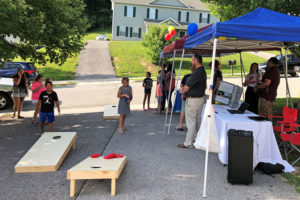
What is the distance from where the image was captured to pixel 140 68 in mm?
26484

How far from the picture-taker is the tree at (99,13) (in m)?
65.9

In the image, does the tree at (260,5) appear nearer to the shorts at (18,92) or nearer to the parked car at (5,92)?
the shorts at (18,92)

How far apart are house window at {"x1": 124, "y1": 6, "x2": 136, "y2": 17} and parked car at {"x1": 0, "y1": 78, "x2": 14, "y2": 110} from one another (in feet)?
113

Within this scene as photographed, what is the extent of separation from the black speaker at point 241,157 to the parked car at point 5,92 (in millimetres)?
10362

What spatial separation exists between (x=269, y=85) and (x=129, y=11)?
39.8 m

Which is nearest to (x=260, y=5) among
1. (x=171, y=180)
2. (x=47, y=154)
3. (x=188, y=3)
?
(x=171, y=180)

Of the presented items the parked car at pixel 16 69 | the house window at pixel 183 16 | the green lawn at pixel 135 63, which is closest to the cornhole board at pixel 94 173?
the parked car at pixel 16 69

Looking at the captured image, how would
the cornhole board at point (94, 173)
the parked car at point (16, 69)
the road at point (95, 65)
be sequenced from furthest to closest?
the road at point (95, 65)
the parked car at point (16, 69)
the cornhole board at point (94, 173)

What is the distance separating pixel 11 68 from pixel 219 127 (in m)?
14.6

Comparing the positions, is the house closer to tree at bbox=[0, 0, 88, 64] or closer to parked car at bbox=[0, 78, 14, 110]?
parked car at bbox=[0, 78, 14, 110]

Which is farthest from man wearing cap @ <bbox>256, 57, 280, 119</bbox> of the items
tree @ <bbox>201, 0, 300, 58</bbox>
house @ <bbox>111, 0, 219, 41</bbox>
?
house @ <bbox>111, 0, 219, 41</bbox>

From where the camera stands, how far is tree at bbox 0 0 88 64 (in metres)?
5.75

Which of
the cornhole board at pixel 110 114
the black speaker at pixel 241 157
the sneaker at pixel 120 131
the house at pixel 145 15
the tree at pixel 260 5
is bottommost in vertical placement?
the sneaker at pixel 120 131

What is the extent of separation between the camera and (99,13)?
67688 mm
